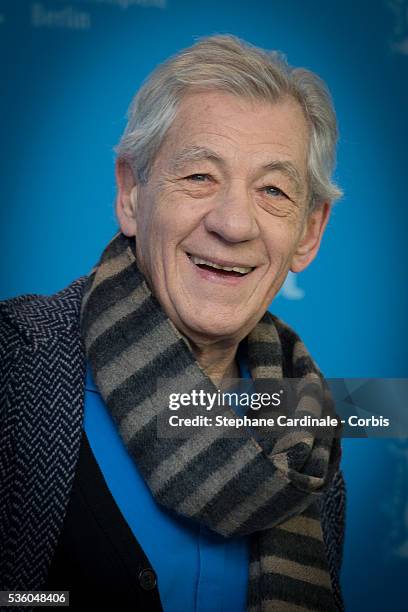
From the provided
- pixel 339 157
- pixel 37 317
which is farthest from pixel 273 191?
pixel 339 157

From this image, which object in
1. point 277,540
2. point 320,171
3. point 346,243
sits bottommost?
point 277,540

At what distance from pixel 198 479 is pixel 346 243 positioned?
1.27 meters

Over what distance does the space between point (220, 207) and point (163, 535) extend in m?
0.59

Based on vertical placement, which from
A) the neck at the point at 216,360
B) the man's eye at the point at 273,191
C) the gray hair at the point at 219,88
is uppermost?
the gray hair at the point at 219,88

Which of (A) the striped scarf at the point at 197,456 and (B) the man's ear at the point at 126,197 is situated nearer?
(A) the striped scarf at the point at 197,456

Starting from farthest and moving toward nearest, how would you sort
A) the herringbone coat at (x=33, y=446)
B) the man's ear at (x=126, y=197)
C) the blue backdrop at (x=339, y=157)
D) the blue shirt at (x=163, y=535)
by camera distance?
the blue backdrop at (x=339, y=157)
the man's ear at (x=126, y=197)
the blue shirt at (x=163, y=535)
the herringbone coat at (x=33, y=446)

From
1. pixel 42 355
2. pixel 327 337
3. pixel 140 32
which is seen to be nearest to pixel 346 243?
pixel 327 337

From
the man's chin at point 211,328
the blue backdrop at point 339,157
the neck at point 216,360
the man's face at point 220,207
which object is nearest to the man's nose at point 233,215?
the man's face at point 220,207

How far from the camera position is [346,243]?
259 cm

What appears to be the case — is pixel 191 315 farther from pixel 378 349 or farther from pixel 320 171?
pixel 378 349

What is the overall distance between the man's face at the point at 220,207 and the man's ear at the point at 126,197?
0.03 m

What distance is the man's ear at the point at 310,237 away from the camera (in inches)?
69.5

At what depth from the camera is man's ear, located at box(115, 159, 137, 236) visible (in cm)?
167

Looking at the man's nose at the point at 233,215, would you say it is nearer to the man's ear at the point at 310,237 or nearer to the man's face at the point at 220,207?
the man's face at the point at 220,207
